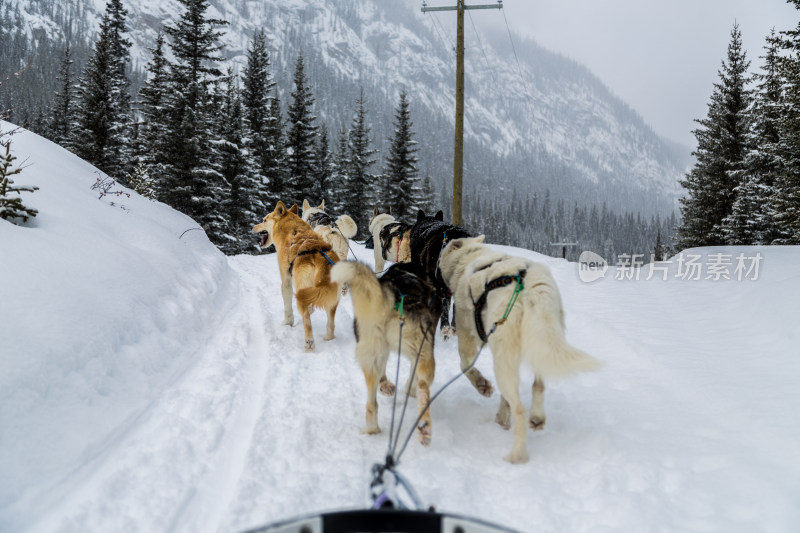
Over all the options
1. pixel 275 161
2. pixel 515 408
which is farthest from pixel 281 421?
pixel 275 161

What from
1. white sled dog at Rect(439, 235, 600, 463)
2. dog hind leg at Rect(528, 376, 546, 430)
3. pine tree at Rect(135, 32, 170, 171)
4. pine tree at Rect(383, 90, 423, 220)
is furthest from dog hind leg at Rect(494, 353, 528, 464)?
pine tree at Rect(383, 90, 423, 220)

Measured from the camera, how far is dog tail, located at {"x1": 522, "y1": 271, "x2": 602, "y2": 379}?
288cm

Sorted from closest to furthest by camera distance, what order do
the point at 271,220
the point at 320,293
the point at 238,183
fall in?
the point at 320,293 < the point at 271,220 < the point at 238,183

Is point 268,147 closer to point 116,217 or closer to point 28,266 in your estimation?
point 116,217

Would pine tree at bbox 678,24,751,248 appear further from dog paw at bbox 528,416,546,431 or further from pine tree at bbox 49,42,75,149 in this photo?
pine tree at bbox 49,42,75,149

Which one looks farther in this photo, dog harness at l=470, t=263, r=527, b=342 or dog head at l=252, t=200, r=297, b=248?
dog head at l=252, t=200, r=297, b=248

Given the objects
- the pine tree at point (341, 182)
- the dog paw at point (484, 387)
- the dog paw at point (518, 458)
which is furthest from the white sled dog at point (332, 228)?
the pine tree at point (341, 182)

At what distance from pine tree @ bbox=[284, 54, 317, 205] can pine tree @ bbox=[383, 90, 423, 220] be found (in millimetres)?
6002

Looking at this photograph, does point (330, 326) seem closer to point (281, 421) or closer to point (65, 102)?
point (281, 421)

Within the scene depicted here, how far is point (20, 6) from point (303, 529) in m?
273

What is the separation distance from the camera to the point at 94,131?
25250 millimetres

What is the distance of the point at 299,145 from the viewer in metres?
30.1

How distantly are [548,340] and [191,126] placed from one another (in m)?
21.9

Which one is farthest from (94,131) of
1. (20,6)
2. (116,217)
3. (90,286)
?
(20,6)
